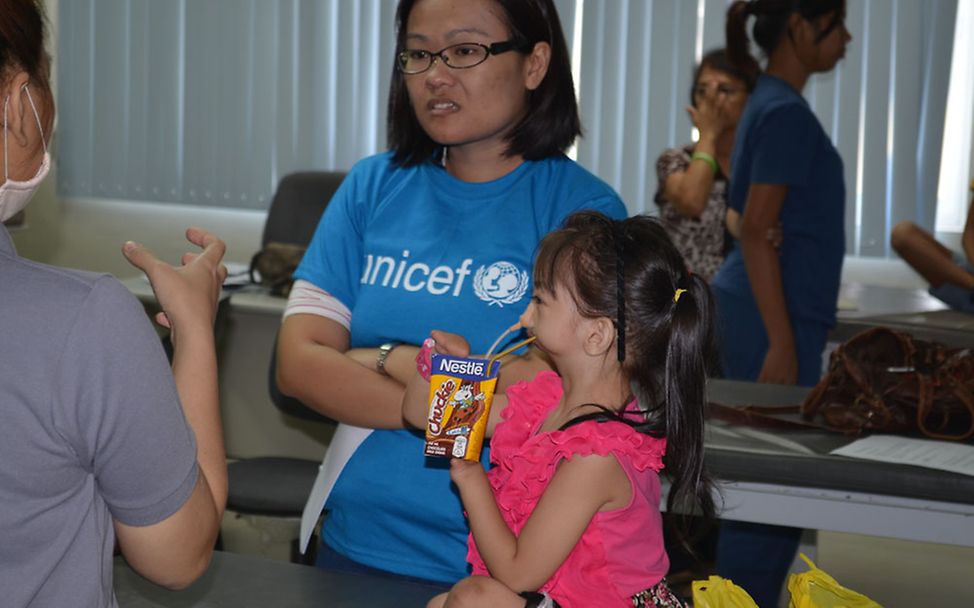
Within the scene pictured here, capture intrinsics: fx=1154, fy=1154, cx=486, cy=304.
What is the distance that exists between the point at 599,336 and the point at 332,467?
20.2 inches

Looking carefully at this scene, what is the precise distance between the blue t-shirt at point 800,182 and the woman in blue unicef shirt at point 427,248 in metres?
1.20

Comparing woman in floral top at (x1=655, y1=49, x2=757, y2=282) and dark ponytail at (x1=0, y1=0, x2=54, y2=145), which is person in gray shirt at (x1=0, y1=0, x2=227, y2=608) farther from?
woman in floral top at (x1=655, y1=49, x2=757, y2=282)

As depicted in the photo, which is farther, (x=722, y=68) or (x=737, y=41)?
(x=722, y=68)

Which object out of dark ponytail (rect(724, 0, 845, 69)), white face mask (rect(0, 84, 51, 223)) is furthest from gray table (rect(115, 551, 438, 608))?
dark ponytail (rect(724, 0, 845, 69))

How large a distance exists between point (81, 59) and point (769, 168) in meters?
4.31

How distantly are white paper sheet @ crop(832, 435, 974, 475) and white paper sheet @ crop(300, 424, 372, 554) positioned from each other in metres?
0.81

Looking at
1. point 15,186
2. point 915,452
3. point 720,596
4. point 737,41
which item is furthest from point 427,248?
point 737,41

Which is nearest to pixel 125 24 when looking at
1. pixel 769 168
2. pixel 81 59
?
pixel 81 59

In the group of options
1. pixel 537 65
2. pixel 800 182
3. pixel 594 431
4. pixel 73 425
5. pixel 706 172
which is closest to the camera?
pixel 73 425

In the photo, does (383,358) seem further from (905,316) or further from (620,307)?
(905,316)

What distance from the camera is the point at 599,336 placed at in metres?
1.42

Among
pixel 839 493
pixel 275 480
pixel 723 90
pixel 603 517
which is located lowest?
pixel 275 480

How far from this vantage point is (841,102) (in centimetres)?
493

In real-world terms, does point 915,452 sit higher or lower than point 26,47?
lower
